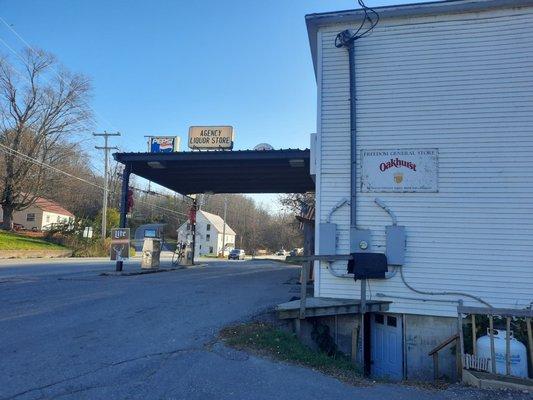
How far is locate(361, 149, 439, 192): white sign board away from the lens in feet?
32.5

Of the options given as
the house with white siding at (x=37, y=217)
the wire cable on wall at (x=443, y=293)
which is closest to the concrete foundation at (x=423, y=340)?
the wire cable on wall at (x=443, y=293)

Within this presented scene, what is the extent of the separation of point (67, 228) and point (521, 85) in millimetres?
42509

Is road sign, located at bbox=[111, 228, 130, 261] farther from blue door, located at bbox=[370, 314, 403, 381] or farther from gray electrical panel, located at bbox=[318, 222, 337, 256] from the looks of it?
blue door, located at bbox=[370, 314, 403, 381]

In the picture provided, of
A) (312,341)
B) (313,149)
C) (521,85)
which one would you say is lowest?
(312,341)

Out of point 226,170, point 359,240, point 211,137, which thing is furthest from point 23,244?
point 359,240

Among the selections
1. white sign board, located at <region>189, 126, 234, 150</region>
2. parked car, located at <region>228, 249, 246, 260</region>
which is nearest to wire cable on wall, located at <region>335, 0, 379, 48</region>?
white sign board, located at <region>189, 126, 234, 150</region>

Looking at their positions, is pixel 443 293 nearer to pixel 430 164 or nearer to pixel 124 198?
pixel 430 164

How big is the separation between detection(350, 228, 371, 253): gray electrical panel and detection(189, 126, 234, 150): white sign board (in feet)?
29.8

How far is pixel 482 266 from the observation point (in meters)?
9.41

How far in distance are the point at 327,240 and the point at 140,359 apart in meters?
5.47

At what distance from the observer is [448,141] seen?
32.6 ft

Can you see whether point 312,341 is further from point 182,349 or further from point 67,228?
point 67,228

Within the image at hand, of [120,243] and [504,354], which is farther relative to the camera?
[120,243]

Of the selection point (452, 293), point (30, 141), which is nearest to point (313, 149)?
point (452, 293)
